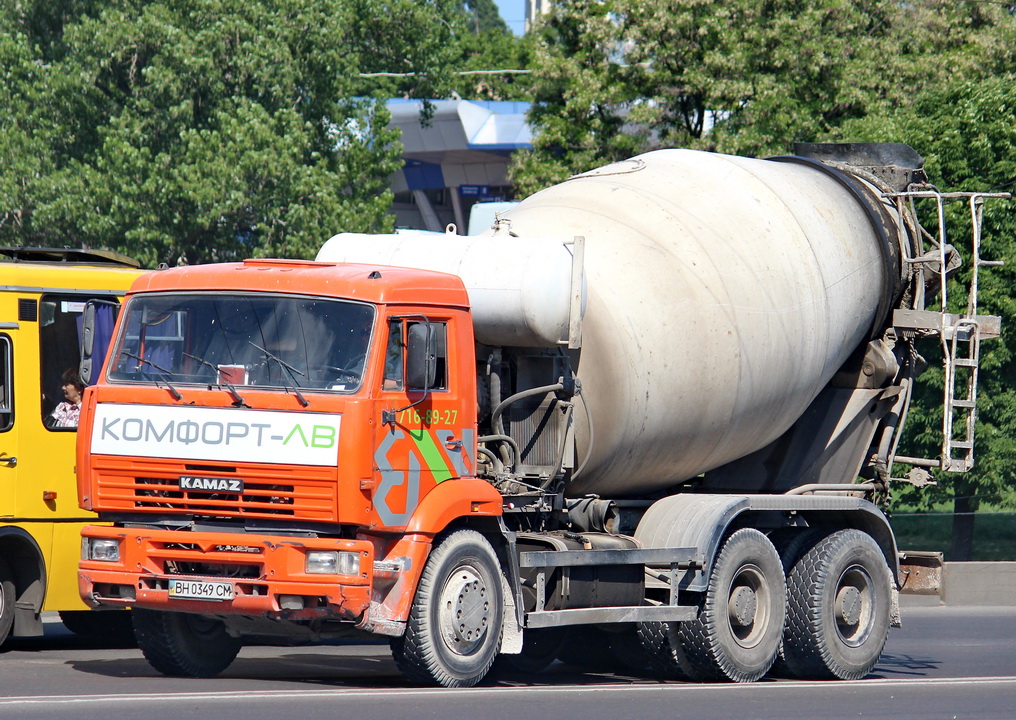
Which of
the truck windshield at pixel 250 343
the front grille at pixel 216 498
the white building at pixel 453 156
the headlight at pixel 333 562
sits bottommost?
the headlight at pixel 333 562

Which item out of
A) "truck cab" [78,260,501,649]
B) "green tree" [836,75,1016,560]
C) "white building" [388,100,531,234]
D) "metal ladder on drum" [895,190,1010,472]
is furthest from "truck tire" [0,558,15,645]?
"white building" [388,100,531,234]

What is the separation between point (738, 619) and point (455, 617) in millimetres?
2923

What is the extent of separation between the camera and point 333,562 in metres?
9.14

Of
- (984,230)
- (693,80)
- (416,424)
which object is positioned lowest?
(416,424)

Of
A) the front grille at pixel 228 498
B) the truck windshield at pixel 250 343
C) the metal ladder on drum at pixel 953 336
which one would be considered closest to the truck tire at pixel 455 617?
the front grille at pixel 228 498

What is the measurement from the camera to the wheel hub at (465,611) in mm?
9648

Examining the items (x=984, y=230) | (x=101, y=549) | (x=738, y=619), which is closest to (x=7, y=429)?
(x=101, y=549)

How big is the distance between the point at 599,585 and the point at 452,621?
150 centimetres

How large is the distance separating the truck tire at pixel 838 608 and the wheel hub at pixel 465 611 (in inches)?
133

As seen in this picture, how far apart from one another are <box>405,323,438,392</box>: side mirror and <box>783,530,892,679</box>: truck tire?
4258 mm

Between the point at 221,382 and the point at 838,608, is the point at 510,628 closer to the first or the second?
the point at 221,382

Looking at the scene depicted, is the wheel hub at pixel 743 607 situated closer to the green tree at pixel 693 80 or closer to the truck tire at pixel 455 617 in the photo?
the truck tire at pixel 455 617

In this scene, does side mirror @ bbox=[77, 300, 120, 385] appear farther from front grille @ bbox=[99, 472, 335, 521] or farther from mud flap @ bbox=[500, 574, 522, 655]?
mud flap @ bbox=[500, 574, 522, 655]

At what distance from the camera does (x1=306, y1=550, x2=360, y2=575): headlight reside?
9.14m
